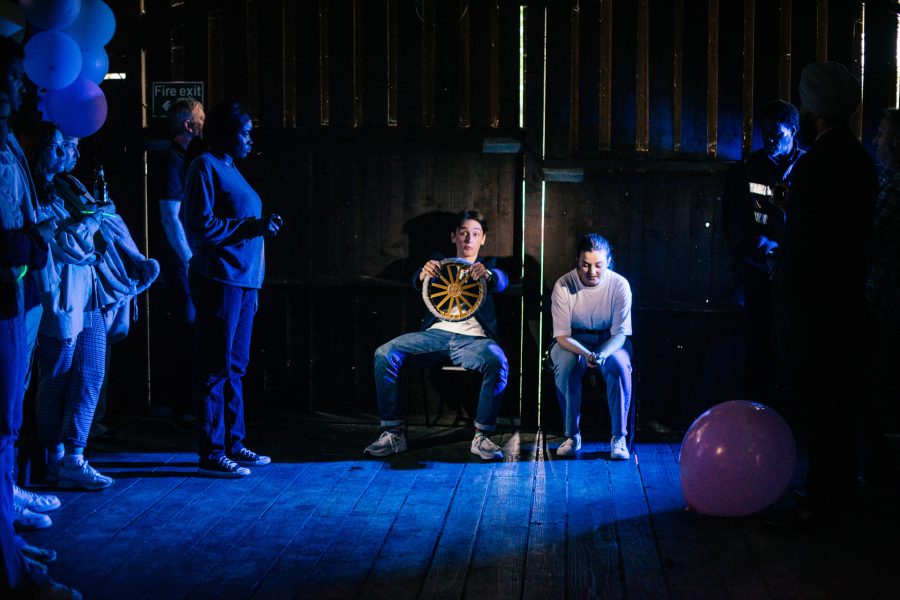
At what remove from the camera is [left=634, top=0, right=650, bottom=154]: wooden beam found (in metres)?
5.77

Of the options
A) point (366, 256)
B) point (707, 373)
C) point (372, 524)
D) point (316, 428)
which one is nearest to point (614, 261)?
point (707, 373)

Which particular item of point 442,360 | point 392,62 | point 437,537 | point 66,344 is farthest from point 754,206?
point 66,344

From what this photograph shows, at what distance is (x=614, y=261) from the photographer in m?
5.92

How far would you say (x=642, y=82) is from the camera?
5.79 m

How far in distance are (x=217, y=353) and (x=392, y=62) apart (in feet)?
7.67

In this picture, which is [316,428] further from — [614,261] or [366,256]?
[614,261]

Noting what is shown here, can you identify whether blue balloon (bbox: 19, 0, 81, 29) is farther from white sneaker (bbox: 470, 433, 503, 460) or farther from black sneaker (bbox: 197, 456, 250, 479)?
white sneaker (bbox: 470, 433, 503, 460)

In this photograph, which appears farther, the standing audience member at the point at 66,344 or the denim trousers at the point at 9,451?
the standing audience member at the point at 66,344

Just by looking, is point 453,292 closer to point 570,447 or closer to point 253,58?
point 570,447

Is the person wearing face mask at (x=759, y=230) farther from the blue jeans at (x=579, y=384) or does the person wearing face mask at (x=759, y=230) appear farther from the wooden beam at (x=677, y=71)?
the blue jeans at (x=579, y=384)

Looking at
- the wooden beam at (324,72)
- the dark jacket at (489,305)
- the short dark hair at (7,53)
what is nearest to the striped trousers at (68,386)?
the short dark hair at (7,53)

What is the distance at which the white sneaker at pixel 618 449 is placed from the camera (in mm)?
5230

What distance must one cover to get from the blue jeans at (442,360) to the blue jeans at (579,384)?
34 cm

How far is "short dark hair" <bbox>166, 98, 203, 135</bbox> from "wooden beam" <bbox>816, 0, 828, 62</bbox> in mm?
3840
